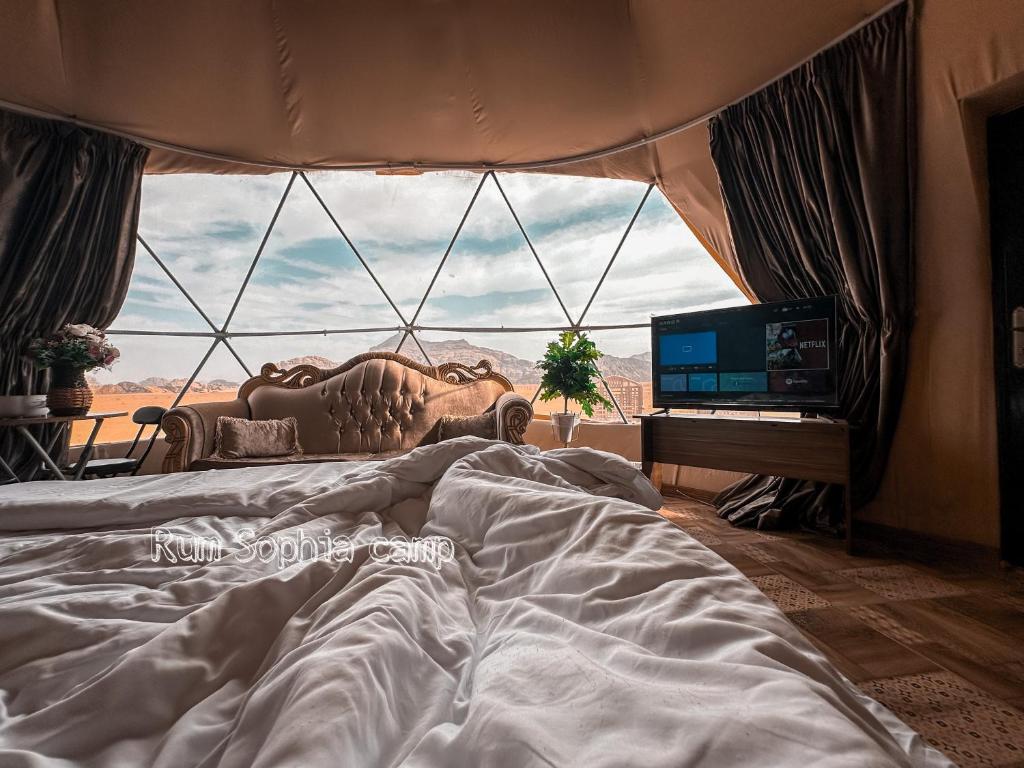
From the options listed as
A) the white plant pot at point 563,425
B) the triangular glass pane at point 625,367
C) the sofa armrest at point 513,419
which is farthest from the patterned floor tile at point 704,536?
the triangular glass pane at point 625,367

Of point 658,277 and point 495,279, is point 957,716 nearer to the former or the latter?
point 658,277

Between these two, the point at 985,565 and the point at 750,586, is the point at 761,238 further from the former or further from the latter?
the point at 750,586

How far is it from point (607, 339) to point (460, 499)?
3999 mm

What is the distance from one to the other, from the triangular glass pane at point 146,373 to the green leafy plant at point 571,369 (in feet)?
9.50

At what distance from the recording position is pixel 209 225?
16.2 ft

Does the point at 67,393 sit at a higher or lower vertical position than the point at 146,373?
lower

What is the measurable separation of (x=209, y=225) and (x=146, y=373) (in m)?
1.52

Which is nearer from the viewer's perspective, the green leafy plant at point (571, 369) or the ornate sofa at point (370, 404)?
the ornate sofa at point (370, 404)

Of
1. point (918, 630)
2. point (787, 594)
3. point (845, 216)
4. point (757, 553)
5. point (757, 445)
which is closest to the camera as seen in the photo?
point (918, 630)

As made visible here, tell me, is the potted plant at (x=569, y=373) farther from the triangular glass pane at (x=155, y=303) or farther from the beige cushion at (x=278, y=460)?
the triangular glass pane at (x=155, y=303)

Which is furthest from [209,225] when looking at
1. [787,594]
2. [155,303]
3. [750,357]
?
[787,594]

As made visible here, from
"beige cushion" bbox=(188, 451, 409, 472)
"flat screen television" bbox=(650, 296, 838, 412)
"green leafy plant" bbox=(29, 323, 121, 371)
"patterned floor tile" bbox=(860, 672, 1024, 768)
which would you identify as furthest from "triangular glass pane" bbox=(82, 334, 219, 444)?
"patterned floor tile" bbox=(860, 672, 1024, 768)

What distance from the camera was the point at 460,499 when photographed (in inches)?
43.3

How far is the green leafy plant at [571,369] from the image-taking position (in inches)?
163
